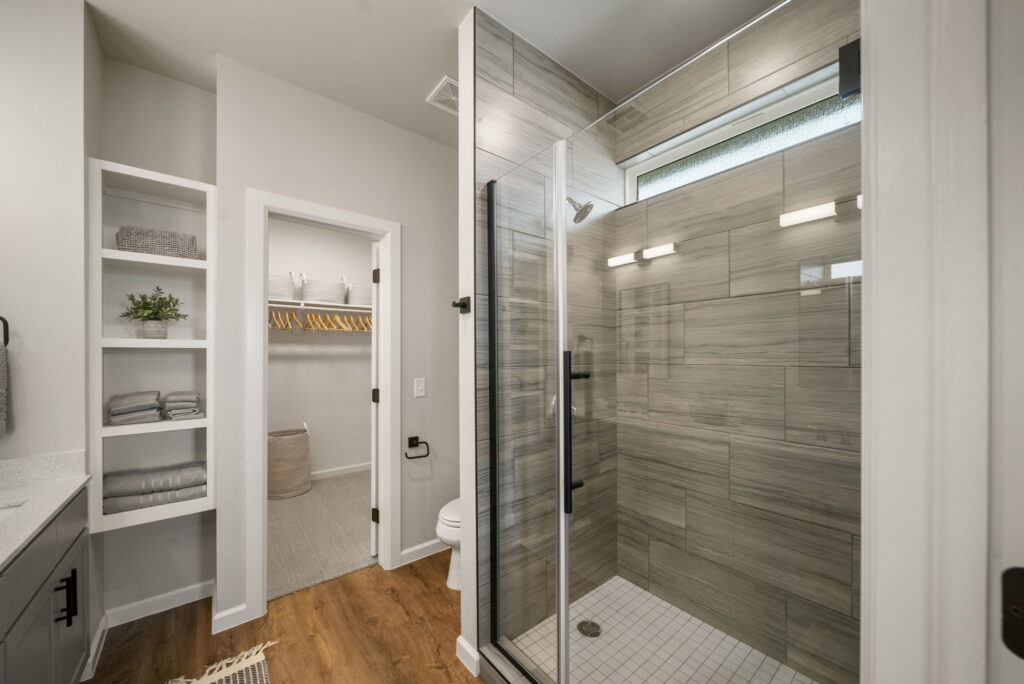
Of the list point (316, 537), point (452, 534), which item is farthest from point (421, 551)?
point (316, 537)

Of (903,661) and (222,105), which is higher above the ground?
(222,105)

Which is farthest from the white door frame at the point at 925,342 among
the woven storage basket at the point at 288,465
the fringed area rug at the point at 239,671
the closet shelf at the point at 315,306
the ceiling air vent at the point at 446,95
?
the woven storage basket at the point at 288,465

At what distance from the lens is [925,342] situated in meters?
0.50

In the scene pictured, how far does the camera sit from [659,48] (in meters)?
1.91

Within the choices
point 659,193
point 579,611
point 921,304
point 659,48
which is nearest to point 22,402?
point 579,611

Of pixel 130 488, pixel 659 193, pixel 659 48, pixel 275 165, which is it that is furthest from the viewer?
pixel 275 165

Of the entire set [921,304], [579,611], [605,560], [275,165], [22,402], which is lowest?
[579,611]

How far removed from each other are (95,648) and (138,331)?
137cm

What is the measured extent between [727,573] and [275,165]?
2.72 m

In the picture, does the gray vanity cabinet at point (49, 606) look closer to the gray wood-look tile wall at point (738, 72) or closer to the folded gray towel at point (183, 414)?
the folded gray towel at point (183, 414)

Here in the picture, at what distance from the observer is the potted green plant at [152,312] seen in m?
1.83

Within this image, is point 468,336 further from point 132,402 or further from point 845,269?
point 132,402

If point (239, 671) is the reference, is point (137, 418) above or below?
above

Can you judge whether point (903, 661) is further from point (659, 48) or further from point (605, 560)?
point (659, 48)
